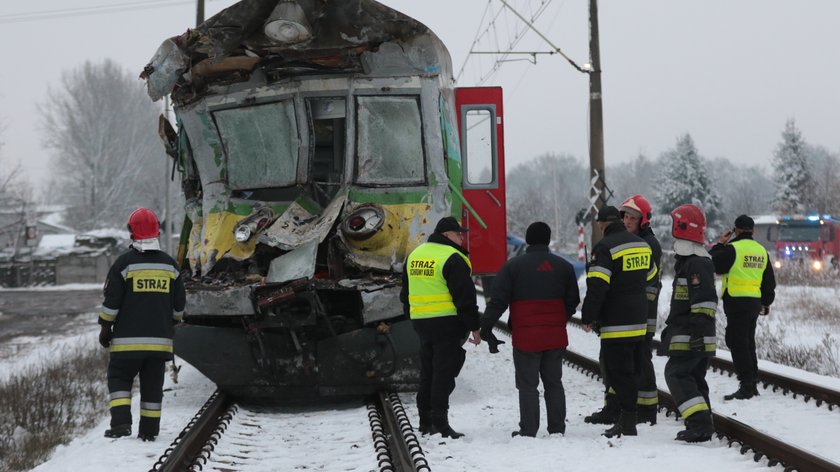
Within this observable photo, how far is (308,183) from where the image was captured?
27.6 ft

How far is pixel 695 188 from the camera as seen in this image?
2159 inches

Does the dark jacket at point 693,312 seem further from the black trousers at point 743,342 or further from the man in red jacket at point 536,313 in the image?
the black trousers at point 743,342

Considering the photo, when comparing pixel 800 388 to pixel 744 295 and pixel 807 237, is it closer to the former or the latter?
pixel 744 295

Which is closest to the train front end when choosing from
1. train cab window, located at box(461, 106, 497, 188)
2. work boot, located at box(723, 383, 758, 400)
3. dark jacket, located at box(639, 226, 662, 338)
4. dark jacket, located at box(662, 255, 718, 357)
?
train cab window, located at box(461, 106, 497, 188)

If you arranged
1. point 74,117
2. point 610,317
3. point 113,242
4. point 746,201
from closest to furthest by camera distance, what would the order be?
point 610,317, point 113,242, point 74,117, point 746,201

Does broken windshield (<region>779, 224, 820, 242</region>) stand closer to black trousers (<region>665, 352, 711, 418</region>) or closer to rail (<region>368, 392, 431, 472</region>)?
rail (<region>368, 392, 431, 472</region>)

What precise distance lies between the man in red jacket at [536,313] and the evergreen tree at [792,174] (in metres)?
53.5

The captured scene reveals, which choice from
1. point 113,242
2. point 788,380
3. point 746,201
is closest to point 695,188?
point 746,201

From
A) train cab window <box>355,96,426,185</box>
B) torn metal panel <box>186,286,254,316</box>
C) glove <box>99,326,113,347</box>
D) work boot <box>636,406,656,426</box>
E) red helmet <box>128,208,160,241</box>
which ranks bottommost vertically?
work boot <box>636,406,656,426</box>

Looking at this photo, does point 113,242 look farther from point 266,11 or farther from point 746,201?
point 746,201

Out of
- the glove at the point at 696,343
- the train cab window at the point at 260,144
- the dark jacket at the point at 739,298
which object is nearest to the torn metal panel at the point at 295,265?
the train cab window at the point at 260,144

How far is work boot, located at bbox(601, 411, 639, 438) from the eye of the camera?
Answer: 21.0 ft

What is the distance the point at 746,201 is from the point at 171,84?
72241 mm

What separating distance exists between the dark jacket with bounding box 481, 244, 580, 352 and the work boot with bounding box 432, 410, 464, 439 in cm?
79
